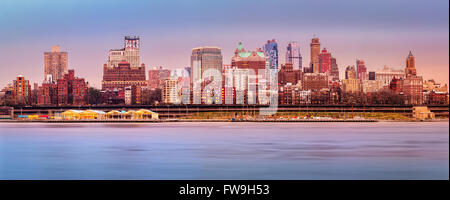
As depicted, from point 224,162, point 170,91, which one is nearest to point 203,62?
point 170,91

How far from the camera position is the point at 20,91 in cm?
7819

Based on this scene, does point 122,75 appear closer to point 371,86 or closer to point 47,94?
point 47,94

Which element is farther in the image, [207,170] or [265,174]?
[207,170]

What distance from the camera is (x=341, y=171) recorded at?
13.4 meters

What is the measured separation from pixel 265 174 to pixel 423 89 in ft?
233

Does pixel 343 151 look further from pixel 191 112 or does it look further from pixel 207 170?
pixel 191 112

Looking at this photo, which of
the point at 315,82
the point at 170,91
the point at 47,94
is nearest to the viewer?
the point at 47,94

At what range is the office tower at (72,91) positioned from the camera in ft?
273

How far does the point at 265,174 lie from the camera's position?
41.9 feet

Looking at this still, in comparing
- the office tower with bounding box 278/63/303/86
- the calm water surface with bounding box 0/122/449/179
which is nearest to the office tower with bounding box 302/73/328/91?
the office tower with bounding box 278/63/303/86

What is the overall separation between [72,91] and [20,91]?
792 centimetres
